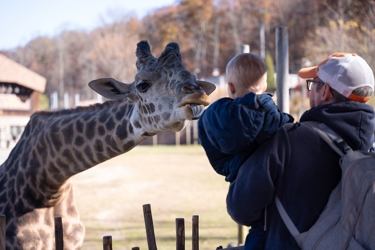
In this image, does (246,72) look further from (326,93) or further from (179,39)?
(179,39)

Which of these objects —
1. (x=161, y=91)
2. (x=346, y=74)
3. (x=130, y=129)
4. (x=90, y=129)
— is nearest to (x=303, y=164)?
(x=346, y=74)

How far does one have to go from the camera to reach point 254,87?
257cm

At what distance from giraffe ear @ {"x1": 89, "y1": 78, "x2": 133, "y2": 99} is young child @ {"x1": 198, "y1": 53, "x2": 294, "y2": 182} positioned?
4.41 ft

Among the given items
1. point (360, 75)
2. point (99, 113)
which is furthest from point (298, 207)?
point (99, 113)

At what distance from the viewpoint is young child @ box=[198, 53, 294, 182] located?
2281 mm

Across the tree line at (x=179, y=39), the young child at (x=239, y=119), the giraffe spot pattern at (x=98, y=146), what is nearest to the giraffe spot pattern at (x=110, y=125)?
the giraffe spot pattern at (x=98, y=146)

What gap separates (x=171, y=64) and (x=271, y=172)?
157 centimetres

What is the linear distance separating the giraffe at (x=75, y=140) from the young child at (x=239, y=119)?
87 cm

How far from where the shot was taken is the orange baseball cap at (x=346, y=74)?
7.89 feet

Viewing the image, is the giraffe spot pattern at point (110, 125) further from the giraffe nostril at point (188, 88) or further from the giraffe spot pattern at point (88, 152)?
the giraffe nostril at point (188, 88)

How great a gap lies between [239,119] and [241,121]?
0.01 meters

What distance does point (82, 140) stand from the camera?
4.04 m

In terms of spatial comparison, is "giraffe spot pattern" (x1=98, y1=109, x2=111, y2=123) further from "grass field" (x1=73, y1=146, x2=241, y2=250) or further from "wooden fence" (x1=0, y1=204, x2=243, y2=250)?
"grass field" (x1=73, y1=146, x2=241, y2=250)

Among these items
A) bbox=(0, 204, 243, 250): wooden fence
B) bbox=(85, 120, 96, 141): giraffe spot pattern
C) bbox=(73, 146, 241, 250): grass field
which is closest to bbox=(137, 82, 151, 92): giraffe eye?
bbox=(85, 120, 96, 141): giraffe spot pattern
